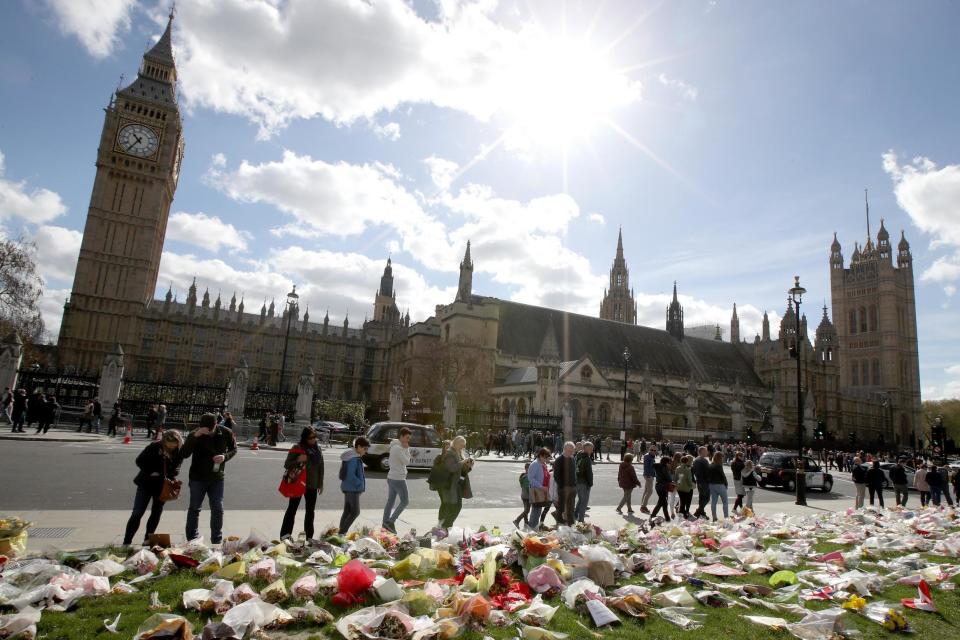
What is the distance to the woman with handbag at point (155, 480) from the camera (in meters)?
7.24

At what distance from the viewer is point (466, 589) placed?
587 cm

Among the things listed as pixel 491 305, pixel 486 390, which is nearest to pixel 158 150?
pixel 491 305

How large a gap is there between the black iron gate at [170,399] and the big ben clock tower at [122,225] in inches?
1556

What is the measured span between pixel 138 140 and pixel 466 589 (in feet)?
275

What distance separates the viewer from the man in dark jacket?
10.7 meters

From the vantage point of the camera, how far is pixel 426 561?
6.45 meters

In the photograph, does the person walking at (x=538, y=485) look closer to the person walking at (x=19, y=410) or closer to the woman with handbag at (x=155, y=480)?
the woman with handbag at (x=155, y=480)

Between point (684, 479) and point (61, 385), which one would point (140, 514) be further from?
point (61, 385)

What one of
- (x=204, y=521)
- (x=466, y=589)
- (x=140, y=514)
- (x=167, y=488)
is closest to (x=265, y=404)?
(x=204, y=521)

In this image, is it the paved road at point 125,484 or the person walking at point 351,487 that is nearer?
the person walking at point 351,487

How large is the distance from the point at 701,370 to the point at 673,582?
7208 cm

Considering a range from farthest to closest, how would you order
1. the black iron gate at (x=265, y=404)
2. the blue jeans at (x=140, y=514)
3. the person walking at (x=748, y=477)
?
1. the black iron gate at (x=265, y=404)
2. the person walking at (x=748, y=477)
3. the blue jeans at (x=140, y=514)

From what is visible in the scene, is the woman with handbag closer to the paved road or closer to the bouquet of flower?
the bouquet of flower

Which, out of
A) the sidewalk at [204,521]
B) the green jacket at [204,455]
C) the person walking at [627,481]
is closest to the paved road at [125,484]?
the sidewalk at [204,521]
